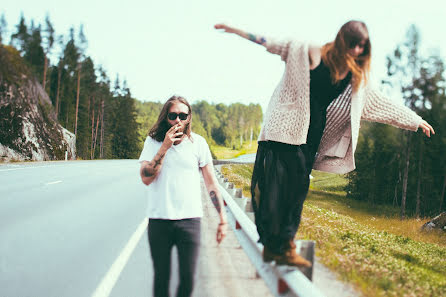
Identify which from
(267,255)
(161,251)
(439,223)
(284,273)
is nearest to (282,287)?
(284,273)

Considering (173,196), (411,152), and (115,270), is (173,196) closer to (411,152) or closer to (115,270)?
(115,270)

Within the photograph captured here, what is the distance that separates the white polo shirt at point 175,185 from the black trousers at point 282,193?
515 mm

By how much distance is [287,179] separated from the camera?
3248 mm

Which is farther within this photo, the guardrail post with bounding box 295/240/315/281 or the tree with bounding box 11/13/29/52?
the tree with bounding box 11/13/29/52

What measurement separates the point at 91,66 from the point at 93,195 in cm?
7005

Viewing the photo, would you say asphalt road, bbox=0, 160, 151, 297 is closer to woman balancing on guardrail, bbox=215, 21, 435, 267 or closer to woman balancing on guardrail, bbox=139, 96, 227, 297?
woman balancing on guardrail, bbox=139, 96, 227, 297

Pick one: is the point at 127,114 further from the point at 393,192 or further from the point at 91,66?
the point at 393,192

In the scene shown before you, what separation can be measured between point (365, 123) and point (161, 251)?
57936mm

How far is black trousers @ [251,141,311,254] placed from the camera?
3205mm

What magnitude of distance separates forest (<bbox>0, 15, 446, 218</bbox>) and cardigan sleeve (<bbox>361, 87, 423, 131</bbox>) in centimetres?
3914

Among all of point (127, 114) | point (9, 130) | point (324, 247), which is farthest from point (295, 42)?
point (127, 114)

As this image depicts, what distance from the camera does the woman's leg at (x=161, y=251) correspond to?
3.06 m

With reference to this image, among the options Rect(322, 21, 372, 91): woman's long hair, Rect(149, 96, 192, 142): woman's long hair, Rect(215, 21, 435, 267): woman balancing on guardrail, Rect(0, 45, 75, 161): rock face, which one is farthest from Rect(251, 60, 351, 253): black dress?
Rect(0, 45, 75, 161): rock face

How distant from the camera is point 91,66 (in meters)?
79.2
